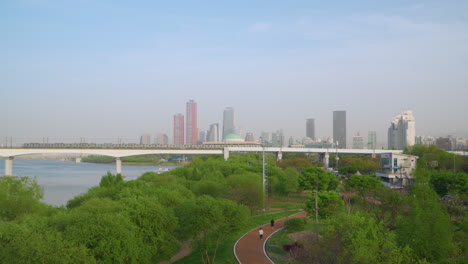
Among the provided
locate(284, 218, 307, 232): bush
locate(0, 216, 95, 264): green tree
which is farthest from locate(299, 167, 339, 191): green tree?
locate(0, 216, 95, 264): green tree

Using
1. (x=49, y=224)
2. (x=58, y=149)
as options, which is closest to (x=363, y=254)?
(x=49, y=224)

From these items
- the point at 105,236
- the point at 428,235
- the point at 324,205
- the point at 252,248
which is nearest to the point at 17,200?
the point at 105,236

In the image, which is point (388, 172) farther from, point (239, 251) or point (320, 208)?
point (239, 251)

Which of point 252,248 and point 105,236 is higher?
point 105,236

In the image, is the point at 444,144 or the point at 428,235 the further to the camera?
the point at 444,144

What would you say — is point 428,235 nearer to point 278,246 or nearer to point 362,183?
point 278,246
